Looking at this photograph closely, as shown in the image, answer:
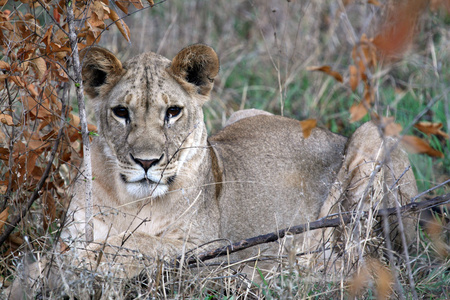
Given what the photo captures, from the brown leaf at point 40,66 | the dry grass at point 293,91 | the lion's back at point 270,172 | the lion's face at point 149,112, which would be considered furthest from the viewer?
the lion's back at point 270,172

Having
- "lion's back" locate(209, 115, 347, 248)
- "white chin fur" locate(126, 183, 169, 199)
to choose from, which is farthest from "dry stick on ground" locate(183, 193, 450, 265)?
"lion's back" locate(209, 115, 347, 248)

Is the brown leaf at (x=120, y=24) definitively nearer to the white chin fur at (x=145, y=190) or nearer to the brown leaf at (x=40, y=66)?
the brown leaf at (x=40, y=66)

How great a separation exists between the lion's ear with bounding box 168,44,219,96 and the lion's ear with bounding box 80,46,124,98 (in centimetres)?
39

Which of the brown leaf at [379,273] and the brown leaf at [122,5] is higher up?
the brown leaf at [122,5]

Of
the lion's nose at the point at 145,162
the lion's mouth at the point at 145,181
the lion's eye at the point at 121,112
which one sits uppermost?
the lion's eye at the point at 121,112

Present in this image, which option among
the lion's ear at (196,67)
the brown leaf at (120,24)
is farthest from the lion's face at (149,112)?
the brown leaf at (120,24)

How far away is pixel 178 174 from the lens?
395 centimetres

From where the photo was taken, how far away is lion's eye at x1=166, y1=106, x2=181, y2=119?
12.8 feet

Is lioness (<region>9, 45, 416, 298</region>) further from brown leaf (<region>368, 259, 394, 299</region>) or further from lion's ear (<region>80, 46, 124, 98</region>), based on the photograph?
brown leaf (<region>368, 259, 394, 299</region>)

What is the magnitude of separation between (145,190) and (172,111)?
1.88 ft

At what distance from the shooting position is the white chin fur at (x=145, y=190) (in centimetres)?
375

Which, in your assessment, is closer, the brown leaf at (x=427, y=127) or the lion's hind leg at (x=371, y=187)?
the brown leaf at (x=427, y=127)

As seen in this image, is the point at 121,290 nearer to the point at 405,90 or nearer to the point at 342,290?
the point at 342,290

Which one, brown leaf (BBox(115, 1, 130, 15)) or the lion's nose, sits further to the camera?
→ brown leaf (BBox(115, 1, 130, 15))
